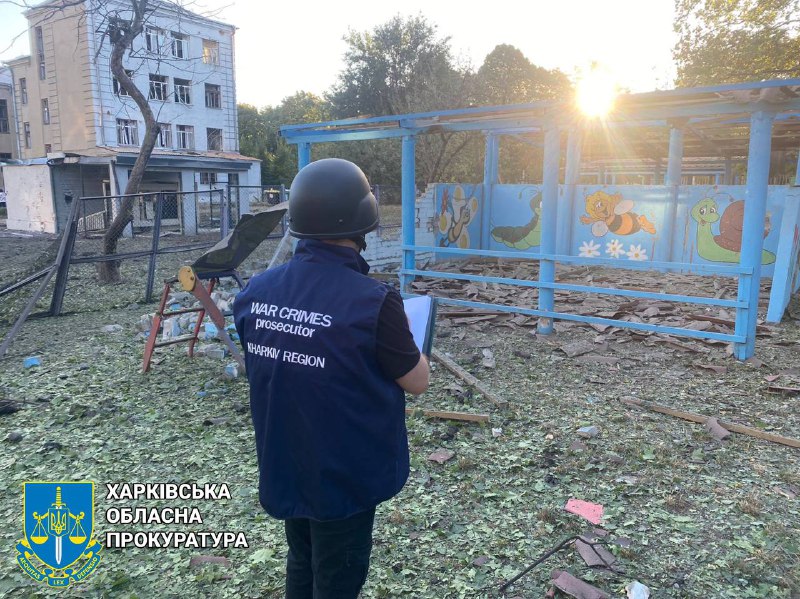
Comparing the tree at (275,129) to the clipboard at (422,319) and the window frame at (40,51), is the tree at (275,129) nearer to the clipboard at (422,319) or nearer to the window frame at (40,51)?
the window frame at (40,51)

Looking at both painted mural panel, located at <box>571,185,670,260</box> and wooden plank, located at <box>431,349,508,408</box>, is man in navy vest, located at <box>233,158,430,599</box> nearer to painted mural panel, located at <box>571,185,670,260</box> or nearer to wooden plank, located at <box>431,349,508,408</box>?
wooden plank, located at <box>431,349,508,408</box>

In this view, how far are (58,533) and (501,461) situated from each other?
306 centimetres

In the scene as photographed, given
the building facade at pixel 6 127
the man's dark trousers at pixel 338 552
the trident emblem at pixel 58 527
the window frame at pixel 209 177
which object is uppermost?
the building facade at pixel 6 127

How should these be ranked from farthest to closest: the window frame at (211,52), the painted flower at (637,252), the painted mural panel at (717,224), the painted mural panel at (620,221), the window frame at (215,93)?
the window frame at (215,93), the window frame at (211,52), the painted flower at (637,252), the painted mural panel at (620,221), the painted mural panel at (717,224)

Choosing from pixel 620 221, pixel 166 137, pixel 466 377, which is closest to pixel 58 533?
pixel 466 377

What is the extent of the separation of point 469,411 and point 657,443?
1.65m

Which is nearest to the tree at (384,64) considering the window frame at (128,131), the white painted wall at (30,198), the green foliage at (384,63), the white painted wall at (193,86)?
the green foliage at (384,63)

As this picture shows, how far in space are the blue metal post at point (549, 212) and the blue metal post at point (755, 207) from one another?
7.59 ft

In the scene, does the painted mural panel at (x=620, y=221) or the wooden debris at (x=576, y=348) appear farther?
the painted mural panel at (x=620, y=221)

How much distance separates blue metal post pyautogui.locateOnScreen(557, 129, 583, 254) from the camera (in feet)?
50.3

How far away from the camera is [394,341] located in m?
2.06

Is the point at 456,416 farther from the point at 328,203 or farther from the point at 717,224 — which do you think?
the point at 717,224

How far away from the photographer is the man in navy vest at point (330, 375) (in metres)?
2.03

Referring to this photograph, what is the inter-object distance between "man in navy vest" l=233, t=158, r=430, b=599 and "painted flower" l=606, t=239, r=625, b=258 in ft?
44.7
